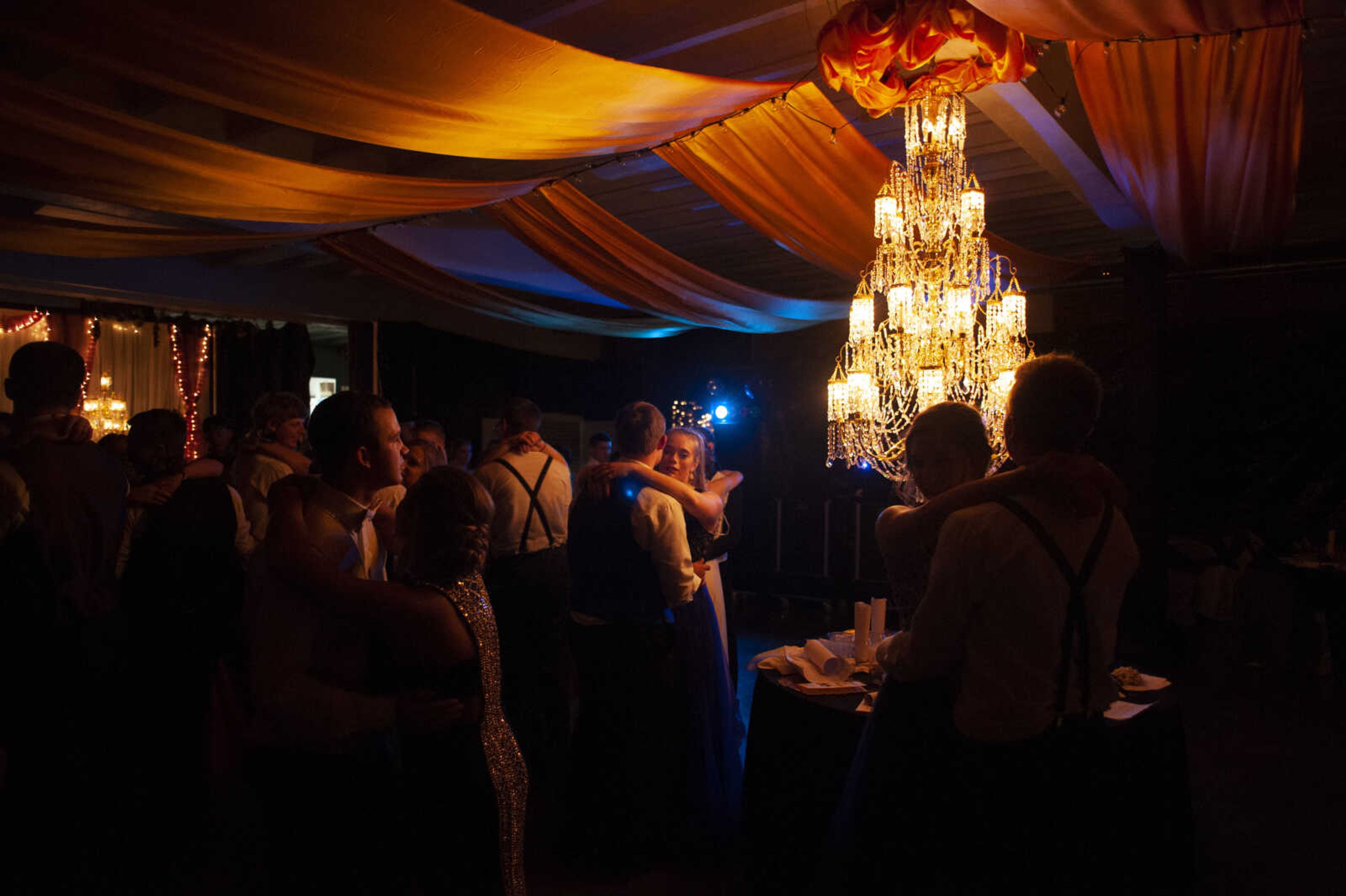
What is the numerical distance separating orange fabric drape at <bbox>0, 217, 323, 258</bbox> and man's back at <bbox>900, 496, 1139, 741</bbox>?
362 centimetres

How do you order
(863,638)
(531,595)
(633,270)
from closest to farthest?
(863,638)
(531,595)
(633,270)

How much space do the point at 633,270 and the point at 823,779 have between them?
3292 mm

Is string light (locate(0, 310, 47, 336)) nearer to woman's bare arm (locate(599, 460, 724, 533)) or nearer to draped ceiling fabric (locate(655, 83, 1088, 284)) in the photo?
draped ceiling fabric (locate(655, 83, 1088, 284))

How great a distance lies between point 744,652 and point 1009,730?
4661 millimetres

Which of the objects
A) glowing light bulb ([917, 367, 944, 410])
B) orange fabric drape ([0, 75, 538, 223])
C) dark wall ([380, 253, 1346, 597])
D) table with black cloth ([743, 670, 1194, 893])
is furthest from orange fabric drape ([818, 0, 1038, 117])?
dark wall ([380, 253, 1346, 597])

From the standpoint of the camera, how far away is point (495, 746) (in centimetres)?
163

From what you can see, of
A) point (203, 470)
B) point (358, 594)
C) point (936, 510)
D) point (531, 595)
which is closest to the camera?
point (358, 594)

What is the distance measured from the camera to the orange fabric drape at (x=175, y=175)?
7.95 feet

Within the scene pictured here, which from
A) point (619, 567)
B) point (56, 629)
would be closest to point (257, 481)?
point (56, 629)

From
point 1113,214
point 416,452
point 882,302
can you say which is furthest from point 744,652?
point 1113,214

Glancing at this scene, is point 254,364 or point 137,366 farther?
point 254,364

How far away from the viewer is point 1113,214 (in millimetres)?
5109

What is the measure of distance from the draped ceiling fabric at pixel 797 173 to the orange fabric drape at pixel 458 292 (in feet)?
6.97

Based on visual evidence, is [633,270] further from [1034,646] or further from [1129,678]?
[1034,646]
